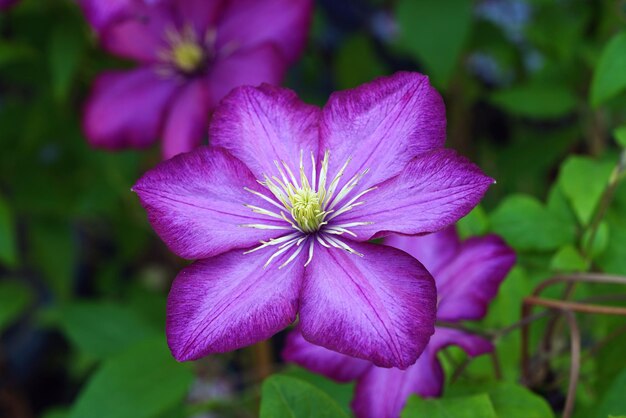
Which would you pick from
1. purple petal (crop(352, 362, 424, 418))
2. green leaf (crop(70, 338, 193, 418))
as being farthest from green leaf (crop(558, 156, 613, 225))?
green leaf (crop(70, 338, 193, 418))

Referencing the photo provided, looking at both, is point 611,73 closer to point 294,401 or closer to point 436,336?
point 436,336

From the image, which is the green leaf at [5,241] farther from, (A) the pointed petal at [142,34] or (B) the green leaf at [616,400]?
(B) the green leaf at [616,400]

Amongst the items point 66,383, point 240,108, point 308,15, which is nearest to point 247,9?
point 308,15

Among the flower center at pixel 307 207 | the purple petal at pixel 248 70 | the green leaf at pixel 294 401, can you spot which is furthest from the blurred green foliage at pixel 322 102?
the purple petal at pixel 248 70

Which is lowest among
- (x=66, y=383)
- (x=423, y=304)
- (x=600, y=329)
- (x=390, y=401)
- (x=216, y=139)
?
(x=66, y=383)

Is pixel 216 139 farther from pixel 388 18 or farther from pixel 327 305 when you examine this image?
pixel 388 18

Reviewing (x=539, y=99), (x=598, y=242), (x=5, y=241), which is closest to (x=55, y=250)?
(x=5, y=241)
